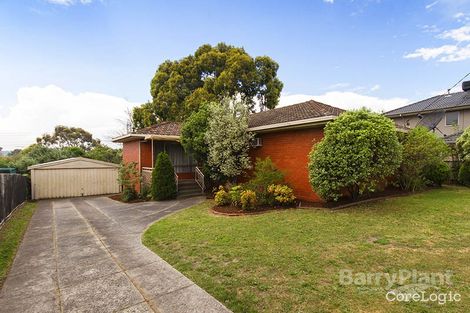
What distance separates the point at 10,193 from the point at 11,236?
13.2 feet

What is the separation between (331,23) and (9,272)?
52.1 ft

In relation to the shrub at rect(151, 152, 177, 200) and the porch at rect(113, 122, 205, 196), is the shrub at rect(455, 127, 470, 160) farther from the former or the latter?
the shrub at rect(151, 152, 177, 200)

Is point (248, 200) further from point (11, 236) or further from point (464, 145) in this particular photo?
point (464, 145)

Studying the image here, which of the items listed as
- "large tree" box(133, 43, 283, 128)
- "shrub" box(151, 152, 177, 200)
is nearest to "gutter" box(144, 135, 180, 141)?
"shrub" box(151, 152, 177, 200)

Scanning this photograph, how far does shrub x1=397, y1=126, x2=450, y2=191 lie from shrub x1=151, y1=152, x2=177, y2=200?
10.4m

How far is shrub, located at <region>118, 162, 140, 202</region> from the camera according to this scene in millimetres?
13178

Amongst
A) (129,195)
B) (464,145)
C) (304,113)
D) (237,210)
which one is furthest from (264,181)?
(464,145)

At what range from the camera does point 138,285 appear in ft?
12.5

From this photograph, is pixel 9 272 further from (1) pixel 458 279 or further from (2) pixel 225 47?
(2) pixel 225 47

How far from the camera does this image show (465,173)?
43.8 feet

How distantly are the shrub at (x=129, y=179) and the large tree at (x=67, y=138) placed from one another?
2750cm

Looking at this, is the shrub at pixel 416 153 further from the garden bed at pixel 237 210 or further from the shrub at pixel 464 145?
the garden bed at pixel 237 210

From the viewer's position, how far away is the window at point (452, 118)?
20216 millimetres

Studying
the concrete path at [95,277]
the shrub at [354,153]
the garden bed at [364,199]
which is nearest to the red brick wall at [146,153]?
the concrete path at [95,277]
